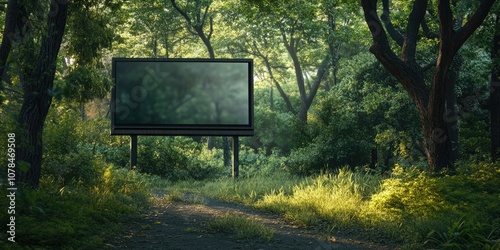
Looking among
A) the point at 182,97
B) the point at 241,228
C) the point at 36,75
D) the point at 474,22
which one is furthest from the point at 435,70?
the point at 182,97

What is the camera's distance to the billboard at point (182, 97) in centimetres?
1992

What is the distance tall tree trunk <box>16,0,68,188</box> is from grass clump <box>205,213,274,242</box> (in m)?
3.68

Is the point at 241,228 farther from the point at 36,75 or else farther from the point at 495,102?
the point at 495,102

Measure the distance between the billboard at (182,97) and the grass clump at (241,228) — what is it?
10.2m

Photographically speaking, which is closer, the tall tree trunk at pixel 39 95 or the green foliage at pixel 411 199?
the green foliage at pixel 411 199

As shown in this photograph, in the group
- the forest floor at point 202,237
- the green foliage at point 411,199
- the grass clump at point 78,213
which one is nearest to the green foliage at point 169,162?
the grass clump at point 78,213

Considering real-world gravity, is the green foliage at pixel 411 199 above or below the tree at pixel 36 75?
below

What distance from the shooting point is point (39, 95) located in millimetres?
10906

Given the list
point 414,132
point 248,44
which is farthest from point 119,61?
point 248,44

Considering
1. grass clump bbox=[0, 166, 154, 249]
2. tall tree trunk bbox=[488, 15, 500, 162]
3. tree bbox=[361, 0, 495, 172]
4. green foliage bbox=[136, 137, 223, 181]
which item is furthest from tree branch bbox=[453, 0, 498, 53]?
green foliage bbox=[136, 137, 223, 181]

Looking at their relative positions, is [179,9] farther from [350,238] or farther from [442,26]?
[350,238]

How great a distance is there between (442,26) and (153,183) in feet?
38.7

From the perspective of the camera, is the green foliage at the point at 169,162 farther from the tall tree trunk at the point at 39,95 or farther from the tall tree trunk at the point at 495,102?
the tall tree trunk at the point at 39,95

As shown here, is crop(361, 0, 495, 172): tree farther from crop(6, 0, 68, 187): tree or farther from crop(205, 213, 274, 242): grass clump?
crop(6, 0, 68, 187): tree
